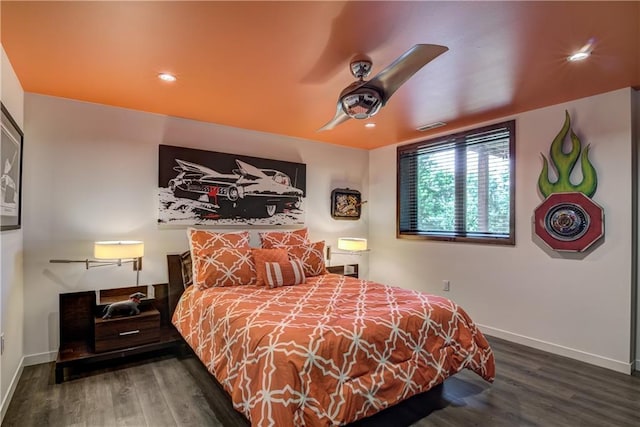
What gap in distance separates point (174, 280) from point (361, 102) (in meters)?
2.62

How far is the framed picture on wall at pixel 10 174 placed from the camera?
7.06 feet

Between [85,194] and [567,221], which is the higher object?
[85,194]

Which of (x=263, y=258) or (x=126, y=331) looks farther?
(x=263, y=258)

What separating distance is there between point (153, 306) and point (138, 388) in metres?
0.90

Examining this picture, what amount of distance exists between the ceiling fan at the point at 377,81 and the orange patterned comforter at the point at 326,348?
55.4 inches

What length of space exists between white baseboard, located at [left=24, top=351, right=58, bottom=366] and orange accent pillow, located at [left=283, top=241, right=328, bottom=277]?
2.32 metres

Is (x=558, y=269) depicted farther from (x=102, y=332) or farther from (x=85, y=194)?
(x=85, y=194)

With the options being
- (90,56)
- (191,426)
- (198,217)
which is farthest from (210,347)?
(90,56)

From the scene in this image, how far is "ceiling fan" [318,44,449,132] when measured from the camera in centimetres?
179

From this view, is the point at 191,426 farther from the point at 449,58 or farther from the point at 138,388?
the point at 449,58

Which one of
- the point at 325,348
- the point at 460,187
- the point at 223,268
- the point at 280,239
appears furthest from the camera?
the point at 460,187

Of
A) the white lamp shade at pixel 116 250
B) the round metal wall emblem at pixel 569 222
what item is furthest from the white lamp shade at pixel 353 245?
the white lamp shade at pixel 116 250

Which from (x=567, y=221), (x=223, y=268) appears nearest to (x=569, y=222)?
(x=567, y=221)

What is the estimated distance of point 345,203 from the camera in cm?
500
